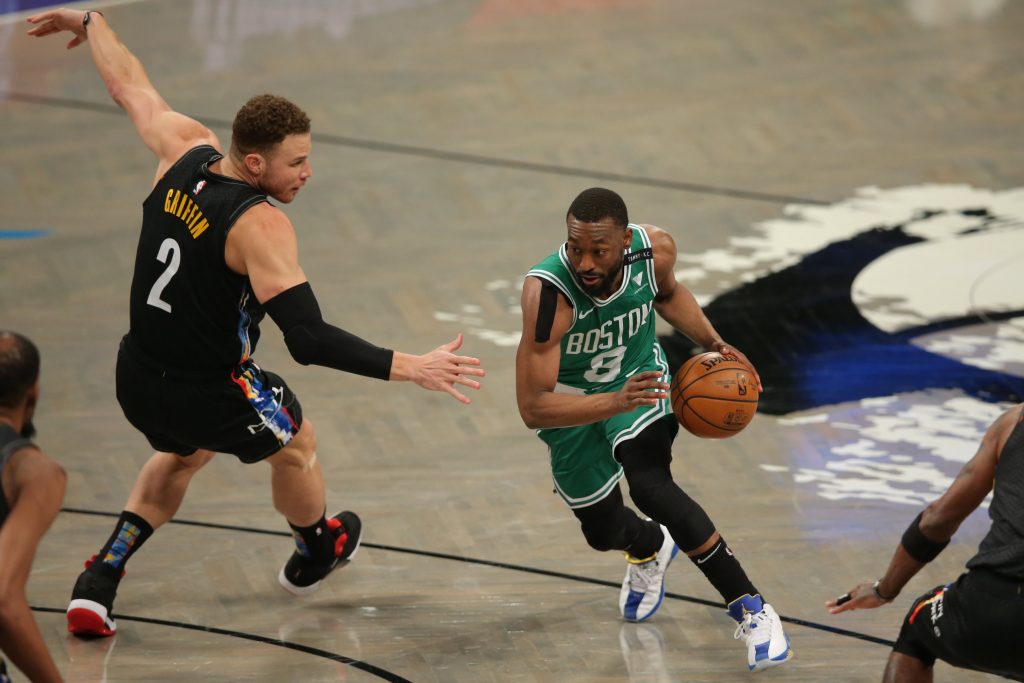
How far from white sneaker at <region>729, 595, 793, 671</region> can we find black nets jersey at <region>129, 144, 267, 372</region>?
76.5 inches

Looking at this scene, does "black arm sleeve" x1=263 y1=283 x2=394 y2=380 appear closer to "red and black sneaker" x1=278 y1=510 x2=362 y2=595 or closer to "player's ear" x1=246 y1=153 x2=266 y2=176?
"player's ear" x1=246 y1=153 x2=266 y2=176

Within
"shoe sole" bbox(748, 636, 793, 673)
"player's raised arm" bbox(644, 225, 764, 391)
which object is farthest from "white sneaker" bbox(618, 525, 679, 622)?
"player's raised arm" bbox(644, 225, 764, 391)

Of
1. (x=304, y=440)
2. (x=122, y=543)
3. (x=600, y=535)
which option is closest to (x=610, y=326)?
(x=600, y=535)

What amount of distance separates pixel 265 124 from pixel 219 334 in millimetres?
747

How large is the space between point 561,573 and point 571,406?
116 centimetres

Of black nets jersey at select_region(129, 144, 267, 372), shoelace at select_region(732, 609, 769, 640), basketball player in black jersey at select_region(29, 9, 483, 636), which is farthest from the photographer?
shoelace at select_region(732, 609, 769, 640)

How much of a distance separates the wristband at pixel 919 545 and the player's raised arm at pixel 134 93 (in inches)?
111

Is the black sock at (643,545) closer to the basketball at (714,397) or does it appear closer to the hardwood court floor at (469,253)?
the hardwood court floor at (469,253)

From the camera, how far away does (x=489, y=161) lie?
1038 centimetres

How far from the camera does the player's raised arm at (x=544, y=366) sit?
16.7 feet

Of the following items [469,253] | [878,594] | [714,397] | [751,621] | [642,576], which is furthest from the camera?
[469,253]

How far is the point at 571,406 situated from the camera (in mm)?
5094

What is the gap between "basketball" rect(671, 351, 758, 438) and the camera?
534 centimetres

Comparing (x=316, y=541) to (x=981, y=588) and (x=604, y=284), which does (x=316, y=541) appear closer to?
(x=604, y=284)
